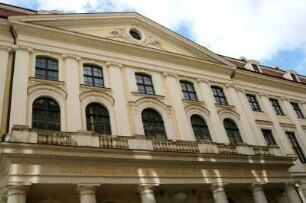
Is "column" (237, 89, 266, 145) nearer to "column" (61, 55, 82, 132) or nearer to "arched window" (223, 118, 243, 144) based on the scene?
"arched window" (223, 118, 243, 144)

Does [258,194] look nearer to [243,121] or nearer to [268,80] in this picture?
[243,121]

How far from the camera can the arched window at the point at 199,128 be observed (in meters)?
17.7

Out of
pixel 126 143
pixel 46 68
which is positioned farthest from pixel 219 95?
pixel 46 68

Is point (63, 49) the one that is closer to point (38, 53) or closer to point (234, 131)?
point (38, 53)

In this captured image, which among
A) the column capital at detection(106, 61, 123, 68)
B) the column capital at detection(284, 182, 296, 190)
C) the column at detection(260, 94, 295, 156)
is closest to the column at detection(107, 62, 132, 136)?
the column capital at detection(106, 61, 123, 68)

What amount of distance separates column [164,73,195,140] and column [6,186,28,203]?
338 inches

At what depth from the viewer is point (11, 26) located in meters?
16.1

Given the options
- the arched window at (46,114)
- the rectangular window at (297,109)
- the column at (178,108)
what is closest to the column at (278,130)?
the rectangular window at (297,109)

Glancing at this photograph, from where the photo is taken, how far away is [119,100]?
54.0 feet

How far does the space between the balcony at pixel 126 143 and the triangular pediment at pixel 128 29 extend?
24.6 ft

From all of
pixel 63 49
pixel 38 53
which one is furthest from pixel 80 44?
pixel 38 53

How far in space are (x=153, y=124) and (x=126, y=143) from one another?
333cm

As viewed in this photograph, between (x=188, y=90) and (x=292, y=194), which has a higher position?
(x=188, y=90)

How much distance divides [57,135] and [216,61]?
13.7 metres
